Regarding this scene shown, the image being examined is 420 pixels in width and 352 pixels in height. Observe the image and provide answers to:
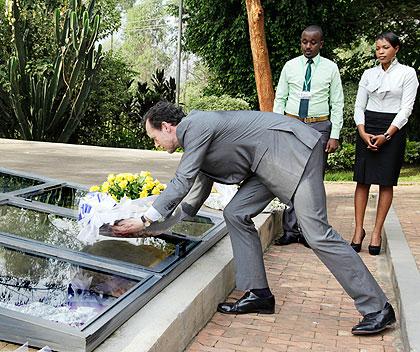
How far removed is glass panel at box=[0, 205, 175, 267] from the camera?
11.8ft

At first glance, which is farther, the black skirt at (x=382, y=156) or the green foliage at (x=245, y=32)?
the green foliage at (x=245, y=32)

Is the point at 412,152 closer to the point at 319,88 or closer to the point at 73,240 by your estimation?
the point at 319,88

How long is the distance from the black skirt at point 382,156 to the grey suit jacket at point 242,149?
5.42 ft

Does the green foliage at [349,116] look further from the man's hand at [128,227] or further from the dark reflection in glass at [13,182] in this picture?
the man's hand at [128,227]

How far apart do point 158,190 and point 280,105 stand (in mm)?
1614

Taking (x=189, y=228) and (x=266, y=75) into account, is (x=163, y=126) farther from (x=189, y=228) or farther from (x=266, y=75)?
(x=266, y=75)

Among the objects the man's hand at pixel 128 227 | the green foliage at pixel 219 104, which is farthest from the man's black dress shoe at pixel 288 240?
the green foliage at pixel 219 104

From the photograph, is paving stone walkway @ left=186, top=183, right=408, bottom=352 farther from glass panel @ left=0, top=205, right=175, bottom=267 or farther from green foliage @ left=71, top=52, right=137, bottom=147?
green foliage @ left=71, top=52, right=137, bottom=147

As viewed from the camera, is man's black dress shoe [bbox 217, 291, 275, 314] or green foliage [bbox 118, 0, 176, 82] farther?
green foliage [bbox 118, 0, 176, 82]

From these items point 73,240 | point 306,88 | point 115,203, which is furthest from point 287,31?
point 73,240

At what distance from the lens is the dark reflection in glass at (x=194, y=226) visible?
4273 millimetres

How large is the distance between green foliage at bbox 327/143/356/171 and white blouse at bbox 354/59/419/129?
8528 mm

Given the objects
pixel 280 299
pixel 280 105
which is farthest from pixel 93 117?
pixel 280 299

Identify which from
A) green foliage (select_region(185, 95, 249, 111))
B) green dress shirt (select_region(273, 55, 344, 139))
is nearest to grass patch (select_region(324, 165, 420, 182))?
green foliage (select_region(185, 95, 249, 111))
